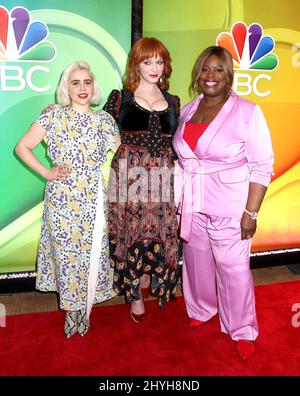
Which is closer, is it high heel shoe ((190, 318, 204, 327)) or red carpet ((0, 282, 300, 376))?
red carpet ((0, 282, 300, 376))

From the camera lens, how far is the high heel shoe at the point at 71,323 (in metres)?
2.24

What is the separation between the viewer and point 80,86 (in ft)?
6.44

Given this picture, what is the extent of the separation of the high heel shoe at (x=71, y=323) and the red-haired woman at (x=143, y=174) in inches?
11.4

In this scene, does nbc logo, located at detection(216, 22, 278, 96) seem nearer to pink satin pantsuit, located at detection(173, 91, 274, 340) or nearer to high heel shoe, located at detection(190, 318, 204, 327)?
pink satin pantsuit, located at detection(173, 91, 274, 340)

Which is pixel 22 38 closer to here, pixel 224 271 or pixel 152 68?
pixel 152 68

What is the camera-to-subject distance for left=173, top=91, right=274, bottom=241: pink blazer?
186 cm

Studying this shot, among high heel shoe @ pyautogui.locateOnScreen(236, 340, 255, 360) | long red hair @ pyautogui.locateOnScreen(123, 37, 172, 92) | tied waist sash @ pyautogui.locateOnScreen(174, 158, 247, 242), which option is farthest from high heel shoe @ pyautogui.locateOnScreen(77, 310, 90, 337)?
long red hair @ pyautogui.locateOnScreen(123, 37, 172, 92)

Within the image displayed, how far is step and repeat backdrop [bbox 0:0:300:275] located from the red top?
0.78m

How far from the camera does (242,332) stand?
213 cm

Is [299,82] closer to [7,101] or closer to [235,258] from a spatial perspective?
[235,258]

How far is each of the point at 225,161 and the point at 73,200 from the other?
0.82m

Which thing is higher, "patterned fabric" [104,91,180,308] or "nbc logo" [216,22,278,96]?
"nbc logo" [216,22,278,96]

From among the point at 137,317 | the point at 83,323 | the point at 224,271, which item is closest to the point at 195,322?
the point at 137,317

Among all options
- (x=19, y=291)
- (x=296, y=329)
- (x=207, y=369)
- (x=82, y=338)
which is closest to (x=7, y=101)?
(x=19, y=291)
